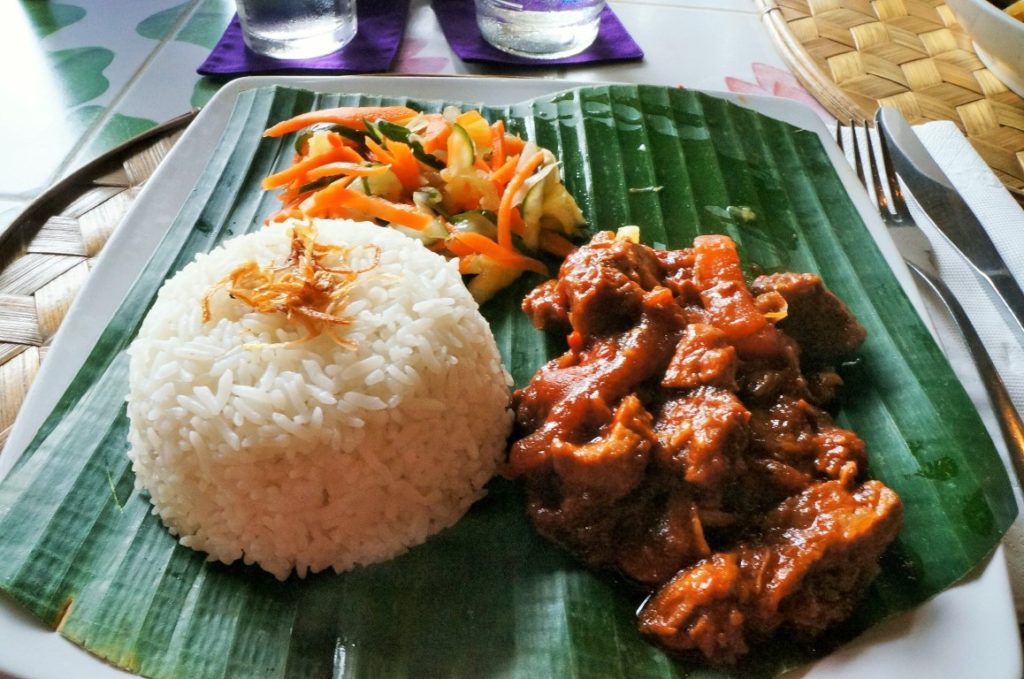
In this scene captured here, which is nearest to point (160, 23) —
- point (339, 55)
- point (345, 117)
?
point (339, 55)

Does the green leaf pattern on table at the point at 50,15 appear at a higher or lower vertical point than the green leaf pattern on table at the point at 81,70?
higher

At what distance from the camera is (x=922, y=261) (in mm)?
3268

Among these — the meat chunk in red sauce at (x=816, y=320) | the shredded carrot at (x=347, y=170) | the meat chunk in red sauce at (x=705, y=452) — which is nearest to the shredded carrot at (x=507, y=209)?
the meat chunk in red sauce at (x=705, y=452)

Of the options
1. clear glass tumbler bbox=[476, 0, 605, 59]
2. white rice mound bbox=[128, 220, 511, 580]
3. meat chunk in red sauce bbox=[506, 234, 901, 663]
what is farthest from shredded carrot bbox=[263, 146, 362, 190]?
clear glass tumbler bbox=[476, 0, 605, 59]

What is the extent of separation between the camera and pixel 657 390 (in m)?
2.47

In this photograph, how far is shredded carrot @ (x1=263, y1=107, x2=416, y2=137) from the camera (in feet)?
11.7

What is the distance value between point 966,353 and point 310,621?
2580 mm

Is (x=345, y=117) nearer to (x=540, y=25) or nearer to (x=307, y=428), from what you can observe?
(x=540, y=25)

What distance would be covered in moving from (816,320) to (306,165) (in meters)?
2.18

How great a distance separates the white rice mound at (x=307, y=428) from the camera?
223cm

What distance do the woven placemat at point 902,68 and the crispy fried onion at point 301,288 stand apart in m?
3.03

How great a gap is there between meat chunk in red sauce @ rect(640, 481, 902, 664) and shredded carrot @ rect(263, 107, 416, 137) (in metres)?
2.51

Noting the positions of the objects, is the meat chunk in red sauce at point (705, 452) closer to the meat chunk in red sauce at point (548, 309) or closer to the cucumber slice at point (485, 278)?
the meat chunk in red sauce at point (548, 309)

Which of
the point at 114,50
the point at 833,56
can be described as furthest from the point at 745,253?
the point at 114,50
